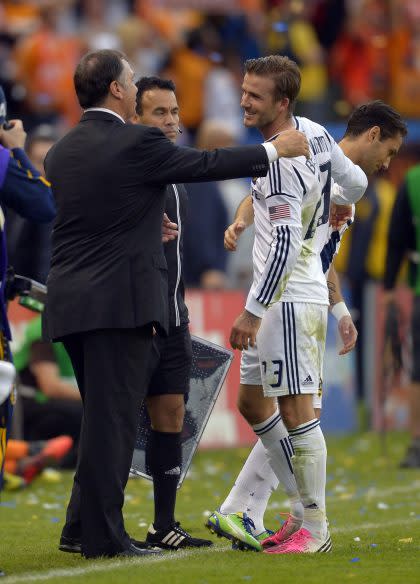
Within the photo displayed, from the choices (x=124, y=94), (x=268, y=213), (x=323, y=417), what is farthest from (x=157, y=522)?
(x=323, y=417)

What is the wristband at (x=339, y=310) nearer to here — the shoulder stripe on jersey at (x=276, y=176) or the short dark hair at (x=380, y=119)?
the short dark hair at (x=380, y=119)

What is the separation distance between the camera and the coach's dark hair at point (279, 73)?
7.32 m

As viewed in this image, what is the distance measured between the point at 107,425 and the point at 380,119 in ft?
7.20

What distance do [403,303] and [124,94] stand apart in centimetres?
875

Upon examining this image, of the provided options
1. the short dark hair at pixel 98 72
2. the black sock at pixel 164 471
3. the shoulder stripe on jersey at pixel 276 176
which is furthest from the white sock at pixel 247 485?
the short dark hair at pixel 98 72

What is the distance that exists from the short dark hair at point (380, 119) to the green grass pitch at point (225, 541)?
2139mm

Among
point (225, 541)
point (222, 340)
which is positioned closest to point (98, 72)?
point (225, 541)

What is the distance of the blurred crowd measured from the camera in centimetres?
1580

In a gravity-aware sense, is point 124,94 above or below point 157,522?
above

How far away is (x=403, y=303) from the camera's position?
50.9ft

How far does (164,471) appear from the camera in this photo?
25.8 feet

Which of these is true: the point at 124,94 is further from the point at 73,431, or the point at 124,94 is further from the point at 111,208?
the point at 73,431

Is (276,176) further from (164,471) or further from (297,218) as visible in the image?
(164,471)

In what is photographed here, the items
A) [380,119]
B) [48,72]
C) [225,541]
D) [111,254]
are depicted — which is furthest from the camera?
[48,72]
